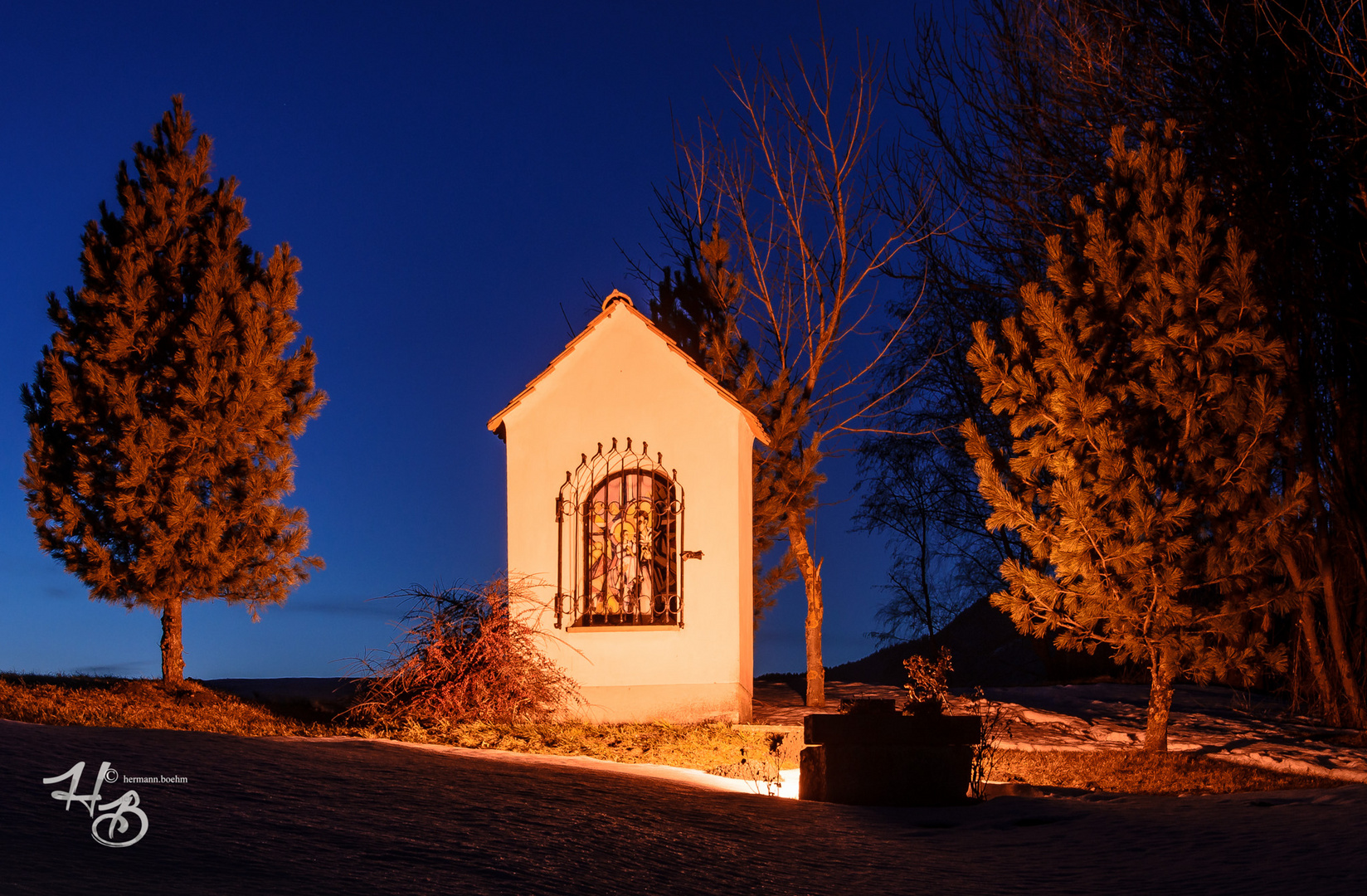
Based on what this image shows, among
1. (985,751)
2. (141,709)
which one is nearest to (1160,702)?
(985,751)

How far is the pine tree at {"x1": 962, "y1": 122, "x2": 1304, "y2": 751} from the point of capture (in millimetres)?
10102

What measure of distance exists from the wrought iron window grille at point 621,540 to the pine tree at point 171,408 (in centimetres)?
565

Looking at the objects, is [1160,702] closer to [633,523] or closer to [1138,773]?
[1138,773]

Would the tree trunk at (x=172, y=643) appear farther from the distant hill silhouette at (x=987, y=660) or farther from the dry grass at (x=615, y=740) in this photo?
the distant hill silhouette at (x=987, y=660)

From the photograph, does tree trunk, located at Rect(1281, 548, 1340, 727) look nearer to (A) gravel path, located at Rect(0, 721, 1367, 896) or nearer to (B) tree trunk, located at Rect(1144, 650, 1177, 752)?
(B) tree trunk, located at Rect(1144, 650, 1177, 752)

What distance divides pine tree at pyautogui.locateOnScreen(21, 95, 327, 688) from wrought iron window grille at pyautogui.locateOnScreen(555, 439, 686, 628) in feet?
18.5

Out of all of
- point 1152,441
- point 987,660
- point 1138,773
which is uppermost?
point 1152,441

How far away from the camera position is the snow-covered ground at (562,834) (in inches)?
157

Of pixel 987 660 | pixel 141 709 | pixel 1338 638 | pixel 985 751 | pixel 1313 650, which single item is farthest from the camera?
pixel 987 660

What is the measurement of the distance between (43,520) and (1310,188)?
17.0m

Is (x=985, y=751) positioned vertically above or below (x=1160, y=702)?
below

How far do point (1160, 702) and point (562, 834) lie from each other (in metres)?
7.40

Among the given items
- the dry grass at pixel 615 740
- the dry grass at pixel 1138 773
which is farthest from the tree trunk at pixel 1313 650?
the dry grass at pixel 615 740

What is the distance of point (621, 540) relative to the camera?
11336 mm
